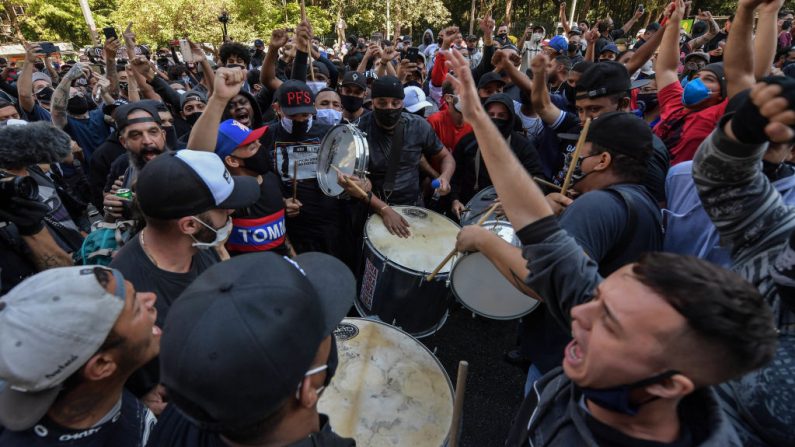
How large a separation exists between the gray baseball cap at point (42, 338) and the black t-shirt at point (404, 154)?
3.14m

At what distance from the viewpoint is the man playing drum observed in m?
1.04

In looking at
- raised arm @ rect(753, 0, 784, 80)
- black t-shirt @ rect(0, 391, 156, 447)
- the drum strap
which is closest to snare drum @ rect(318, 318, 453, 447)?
black t-shirt @ rect(0, 391, 156, 447)

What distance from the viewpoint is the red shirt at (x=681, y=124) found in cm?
320

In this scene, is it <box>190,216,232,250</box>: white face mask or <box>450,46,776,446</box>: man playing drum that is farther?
<box>190,216,232,250</box>: white face mask

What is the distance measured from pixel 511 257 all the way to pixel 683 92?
10.3ft

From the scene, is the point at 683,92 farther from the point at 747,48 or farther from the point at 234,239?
the point at 234,239

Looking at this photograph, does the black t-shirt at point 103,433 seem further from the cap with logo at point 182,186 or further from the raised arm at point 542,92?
the raised arm at point 542,92

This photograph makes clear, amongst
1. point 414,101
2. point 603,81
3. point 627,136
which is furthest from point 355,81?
point 627,136

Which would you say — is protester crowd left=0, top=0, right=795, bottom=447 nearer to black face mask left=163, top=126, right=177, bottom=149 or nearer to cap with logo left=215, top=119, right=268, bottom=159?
cap with logo left=215, top=119, right=268, bottom=159

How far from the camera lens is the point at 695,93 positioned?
11.7 ft

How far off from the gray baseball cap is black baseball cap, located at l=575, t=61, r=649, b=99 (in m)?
3.57

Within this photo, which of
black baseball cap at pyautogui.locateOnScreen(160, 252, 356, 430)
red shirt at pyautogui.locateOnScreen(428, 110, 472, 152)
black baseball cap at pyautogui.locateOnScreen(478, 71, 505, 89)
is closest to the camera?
black baseball cap at pyautogui.locateOnScreen(160, 252, 356, 430)

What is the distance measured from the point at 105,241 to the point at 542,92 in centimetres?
386

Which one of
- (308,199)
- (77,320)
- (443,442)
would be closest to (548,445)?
(443,442)
